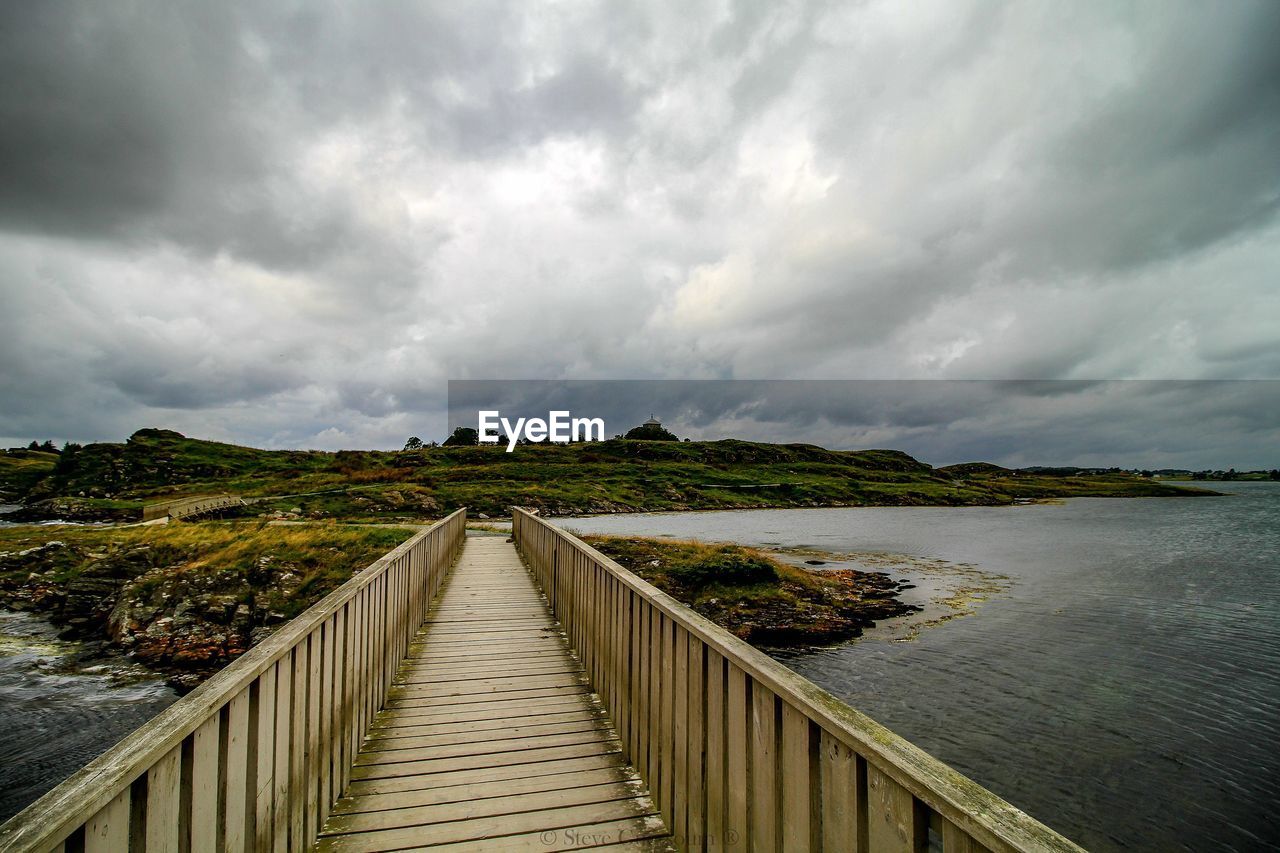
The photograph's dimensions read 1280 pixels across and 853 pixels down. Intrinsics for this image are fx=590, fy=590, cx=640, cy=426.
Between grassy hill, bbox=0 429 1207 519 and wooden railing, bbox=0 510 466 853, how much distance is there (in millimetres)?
36402

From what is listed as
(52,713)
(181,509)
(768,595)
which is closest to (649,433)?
(181,509)

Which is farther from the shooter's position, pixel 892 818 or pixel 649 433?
pixel 649 433

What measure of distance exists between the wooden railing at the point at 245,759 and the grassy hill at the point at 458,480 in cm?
3640

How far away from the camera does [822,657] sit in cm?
1273

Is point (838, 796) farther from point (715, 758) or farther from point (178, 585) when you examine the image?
point (178, 585)

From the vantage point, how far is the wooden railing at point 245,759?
1688 mm

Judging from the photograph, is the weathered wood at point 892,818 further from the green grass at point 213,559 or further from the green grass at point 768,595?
the green grass at point 213,559

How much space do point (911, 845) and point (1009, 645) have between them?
14706mm

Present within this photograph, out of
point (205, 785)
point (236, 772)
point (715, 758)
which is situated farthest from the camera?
point (715, 758)

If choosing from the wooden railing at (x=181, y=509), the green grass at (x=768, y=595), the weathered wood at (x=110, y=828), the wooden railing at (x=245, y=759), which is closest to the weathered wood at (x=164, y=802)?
the wooden railing at (x=245, y=759)

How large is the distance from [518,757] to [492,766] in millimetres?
232

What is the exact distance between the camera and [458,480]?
6247 centimetres

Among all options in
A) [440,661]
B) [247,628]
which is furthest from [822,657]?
[247,628]

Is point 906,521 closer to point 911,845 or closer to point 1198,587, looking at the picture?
point 1198,587
